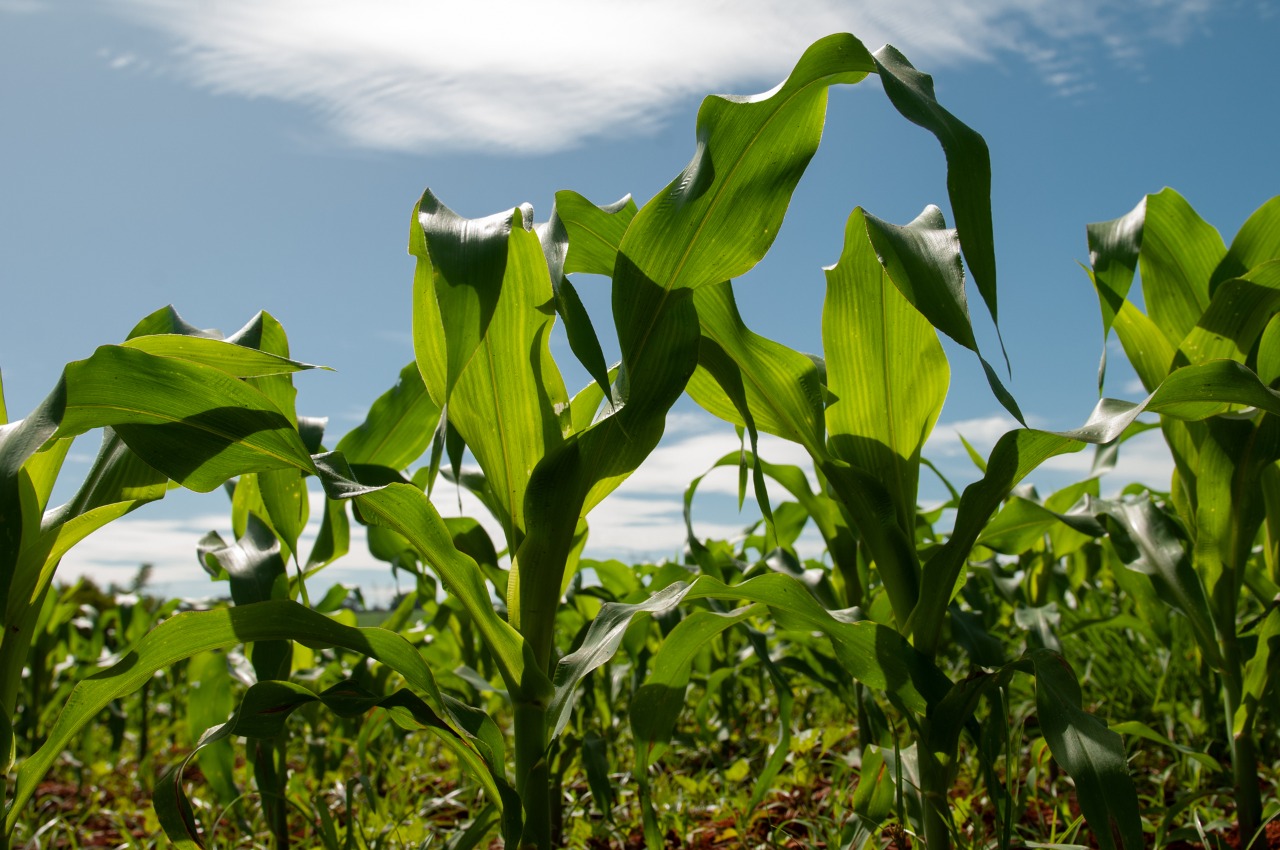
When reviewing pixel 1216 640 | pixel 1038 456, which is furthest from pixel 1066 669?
pixel 1216 640

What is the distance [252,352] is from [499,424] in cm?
28

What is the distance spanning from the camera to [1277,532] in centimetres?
149

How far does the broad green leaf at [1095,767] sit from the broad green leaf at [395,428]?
97 cm

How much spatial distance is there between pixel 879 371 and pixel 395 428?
2.52 feet

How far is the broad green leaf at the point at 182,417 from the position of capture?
0.93m

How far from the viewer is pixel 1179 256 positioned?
1.45 meters

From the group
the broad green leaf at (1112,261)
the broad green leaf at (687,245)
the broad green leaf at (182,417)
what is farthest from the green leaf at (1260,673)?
the broad green leaf at (182,417)

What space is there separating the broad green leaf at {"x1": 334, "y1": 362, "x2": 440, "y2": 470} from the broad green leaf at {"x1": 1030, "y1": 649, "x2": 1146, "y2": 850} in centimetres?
97

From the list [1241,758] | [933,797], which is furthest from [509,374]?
[1241,758]

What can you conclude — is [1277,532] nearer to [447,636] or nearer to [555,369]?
[555,369]

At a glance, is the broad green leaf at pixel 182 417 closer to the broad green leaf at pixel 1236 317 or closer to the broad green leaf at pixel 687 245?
the broad green leaf at pixel 687 245

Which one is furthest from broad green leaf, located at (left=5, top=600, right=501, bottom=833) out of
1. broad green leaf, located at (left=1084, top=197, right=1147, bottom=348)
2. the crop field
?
broad green leaf, located at (left=1084, top=197, right=1147, bottom=348)

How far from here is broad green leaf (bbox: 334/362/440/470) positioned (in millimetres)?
1457

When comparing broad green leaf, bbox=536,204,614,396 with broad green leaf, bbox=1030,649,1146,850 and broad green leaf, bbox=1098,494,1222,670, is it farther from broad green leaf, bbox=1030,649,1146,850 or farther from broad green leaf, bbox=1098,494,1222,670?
broad green leaf, bbox=1098,494,1222,670
